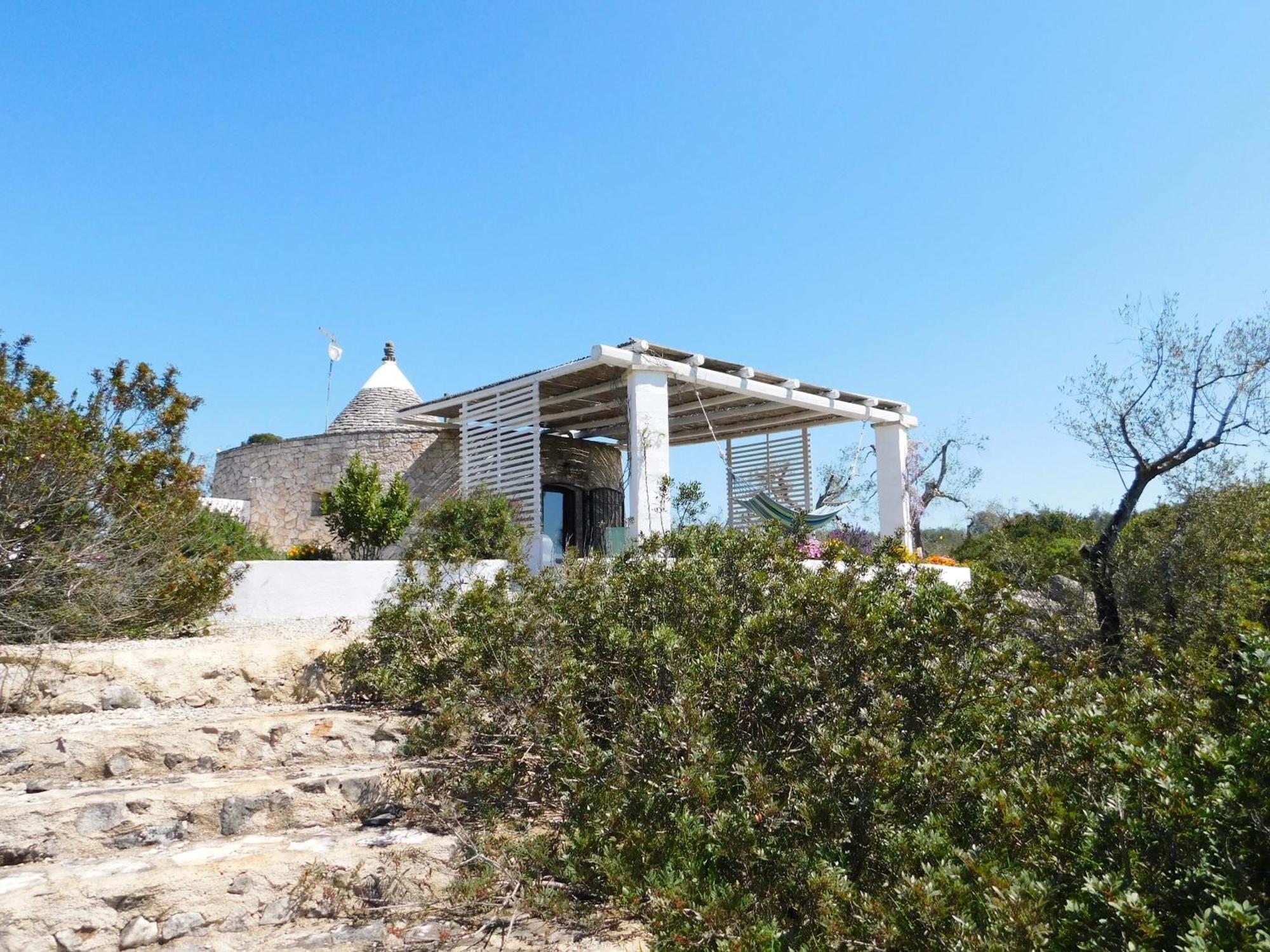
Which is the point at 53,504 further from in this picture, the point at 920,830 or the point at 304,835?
the point at 920,830

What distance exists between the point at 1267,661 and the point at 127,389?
28.7 ft

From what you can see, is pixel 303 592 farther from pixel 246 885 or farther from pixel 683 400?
Answer: pixel 683 400

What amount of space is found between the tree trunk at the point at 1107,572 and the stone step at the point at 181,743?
5720mm

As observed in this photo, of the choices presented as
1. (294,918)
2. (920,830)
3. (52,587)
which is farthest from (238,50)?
(920,830)

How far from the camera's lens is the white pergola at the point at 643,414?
10914 mm

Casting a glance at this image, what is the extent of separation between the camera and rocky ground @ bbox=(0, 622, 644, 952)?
9.25 ft

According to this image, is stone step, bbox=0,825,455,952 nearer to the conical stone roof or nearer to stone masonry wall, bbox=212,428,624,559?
stone masonry wall, bbox=212,428,624,559

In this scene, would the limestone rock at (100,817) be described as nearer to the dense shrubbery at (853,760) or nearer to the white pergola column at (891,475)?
the dense shrubbery at (853,760)

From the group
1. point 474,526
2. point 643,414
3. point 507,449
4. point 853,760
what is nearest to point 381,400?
point 507,449

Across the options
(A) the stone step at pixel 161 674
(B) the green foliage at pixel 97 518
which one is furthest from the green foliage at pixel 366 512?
(A) the stone step at pixel 161 674

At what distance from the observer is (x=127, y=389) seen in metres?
7.83

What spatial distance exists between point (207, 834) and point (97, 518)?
14.0 ft

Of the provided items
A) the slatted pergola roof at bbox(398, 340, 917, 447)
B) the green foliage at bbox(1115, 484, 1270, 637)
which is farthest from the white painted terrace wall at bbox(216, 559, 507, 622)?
the green foliage at bbox(1115, 484, 1270, 637)

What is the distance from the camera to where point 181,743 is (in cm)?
417
